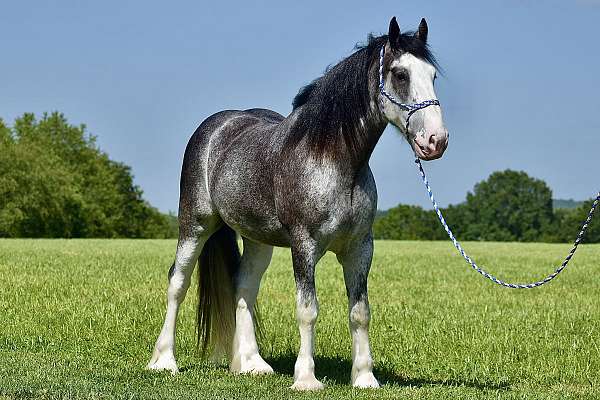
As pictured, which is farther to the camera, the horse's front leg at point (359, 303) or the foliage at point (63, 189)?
the foliage at point (63, 189)

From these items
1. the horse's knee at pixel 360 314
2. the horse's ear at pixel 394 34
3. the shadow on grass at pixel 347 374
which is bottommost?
the shadow on grass at pixel 347 374

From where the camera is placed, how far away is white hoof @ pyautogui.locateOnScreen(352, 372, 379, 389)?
8.33 meters

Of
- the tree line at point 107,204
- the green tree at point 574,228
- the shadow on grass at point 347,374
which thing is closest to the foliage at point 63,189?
the tree line at point 107,204

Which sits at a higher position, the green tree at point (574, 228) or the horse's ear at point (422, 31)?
the green tree at point (574, 228)

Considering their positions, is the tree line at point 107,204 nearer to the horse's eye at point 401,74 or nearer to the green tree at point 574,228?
the green tree at point 574,228

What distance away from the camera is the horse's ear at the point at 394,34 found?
298 inches

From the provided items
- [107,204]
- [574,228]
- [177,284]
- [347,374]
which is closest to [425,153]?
[347,374]

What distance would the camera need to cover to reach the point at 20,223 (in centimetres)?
7362

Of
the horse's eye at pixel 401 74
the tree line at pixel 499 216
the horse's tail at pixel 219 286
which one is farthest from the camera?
the tree line at pixel 499 216

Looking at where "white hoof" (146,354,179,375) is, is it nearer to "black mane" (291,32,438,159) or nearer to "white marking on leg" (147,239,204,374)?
"white marking on leg" (147,239,204,374)

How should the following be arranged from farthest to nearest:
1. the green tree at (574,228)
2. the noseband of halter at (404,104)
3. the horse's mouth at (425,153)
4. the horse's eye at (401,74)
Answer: the green tree at (574,228) < the horse's eye at (401,74) < the noseband of halter at (404,104) < the horse's mouth at (425,153)

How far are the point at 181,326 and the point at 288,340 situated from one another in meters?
1.99

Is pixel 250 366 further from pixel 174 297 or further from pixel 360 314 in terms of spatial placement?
pixel 360 314

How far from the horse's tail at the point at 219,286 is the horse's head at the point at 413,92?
2.92m
